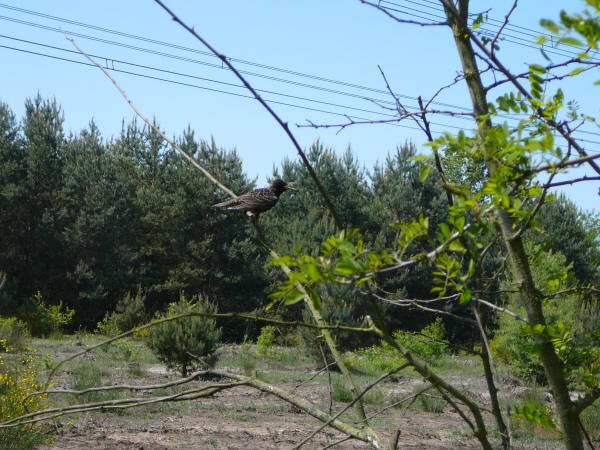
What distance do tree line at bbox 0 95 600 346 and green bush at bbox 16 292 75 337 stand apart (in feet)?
2.96

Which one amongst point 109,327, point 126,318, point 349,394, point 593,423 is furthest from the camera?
point 109,327

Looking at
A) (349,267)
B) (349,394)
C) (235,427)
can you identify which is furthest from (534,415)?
(349,394)

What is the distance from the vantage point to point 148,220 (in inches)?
859

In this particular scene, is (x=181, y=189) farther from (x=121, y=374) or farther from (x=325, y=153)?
(x=121, y=374)

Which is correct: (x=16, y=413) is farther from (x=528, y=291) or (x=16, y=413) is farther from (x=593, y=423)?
→ (x=593, y=423)

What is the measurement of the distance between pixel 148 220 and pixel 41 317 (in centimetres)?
475

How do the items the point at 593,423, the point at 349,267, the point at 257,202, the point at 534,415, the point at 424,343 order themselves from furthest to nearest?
the point at 593,423
the point at 257,202
the point at 424,343
the point at 534,415
the point at 349,267

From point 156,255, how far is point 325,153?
22.2ft

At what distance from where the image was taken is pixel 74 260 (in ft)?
69.9

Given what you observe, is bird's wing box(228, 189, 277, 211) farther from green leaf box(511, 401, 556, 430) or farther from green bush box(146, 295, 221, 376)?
green bush box(146, 295, 221, 376)

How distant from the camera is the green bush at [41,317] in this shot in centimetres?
1817

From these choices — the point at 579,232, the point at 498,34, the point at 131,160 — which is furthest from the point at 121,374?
the point at 579,232

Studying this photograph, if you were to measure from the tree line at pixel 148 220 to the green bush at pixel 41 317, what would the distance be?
2.96 feet

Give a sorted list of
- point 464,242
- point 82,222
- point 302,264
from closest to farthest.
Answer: point 302,264, point 464,242, point 82,222
